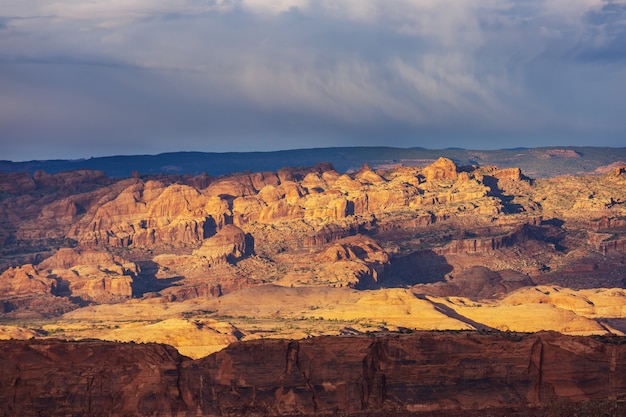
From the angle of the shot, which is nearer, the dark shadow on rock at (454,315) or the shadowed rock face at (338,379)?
the shadowed rock face at (338,379)

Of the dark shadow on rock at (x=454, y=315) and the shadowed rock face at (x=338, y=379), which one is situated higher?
the shadowed rock face at (x=338, y=379)

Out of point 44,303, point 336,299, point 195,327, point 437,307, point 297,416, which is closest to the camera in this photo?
point 297,416

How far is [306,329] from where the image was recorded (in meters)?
136

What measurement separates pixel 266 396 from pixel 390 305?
85.1 meters

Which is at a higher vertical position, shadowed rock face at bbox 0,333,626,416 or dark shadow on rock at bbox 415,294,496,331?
shadowed rock face at bbox 0,333,626,416

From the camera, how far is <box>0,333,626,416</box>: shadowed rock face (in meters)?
67.1

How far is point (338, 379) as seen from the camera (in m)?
67.8

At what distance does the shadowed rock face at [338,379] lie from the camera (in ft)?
220

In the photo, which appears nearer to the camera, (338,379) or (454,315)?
(338,379)

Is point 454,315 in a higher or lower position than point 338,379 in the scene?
lower

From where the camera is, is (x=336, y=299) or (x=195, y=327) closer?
(x=195, y=327)

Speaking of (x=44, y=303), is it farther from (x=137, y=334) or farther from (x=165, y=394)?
(x=165, y=394)

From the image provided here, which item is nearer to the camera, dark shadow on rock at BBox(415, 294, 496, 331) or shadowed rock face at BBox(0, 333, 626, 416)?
shadowed rock face at BBox(0, 333, 626, 416)

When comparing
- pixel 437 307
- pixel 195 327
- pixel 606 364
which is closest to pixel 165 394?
pixel 606 364
